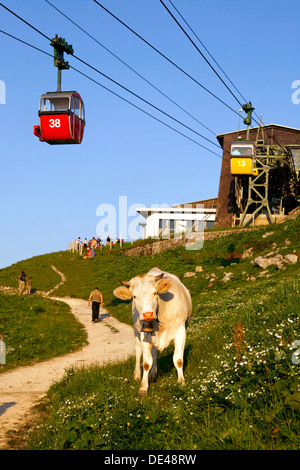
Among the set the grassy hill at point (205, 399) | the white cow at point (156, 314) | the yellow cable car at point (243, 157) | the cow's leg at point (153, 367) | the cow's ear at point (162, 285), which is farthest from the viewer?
the yellow cable car at point (243, 157)

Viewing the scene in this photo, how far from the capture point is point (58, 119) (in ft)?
65.4

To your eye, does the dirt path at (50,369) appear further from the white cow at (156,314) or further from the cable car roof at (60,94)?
the cable car roof at (60,94)

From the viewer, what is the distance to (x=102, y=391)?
29.5 feet

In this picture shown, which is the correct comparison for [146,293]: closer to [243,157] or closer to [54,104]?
[54,104]

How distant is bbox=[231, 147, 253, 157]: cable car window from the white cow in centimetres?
3501

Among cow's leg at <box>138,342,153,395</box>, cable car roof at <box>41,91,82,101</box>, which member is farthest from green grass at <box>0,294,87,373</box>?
cable car roof at <box>41,91,82,101</box>

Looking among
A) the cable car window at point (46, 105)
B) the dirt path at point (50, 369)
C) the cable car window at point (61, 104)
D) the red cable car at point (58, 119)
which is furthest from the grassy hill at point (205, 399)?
the cable car window at point (46, 105)

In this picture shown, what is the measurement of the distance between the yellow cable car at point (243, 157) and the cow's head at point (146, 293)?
120 ft

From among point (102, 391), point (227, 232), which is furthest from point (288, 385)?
point (227, 232)

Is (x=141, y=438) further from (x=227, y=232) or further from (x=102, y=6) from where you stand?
(x=227, y=232)

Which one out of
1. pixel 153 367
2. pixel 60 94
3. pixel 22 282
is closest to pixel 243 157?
pixel 22 282

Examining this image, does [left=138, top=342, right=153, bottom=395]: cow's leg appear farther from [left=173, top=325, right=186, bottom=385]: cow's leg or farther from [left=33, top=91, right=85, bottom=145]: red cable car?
[left=33, top=91, right=85, bottom=145]: red cable car

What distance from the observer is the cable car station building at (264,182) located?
50.9 metres

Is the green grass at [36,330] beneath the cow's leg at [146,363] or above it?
beneath
